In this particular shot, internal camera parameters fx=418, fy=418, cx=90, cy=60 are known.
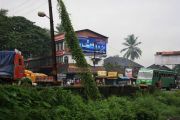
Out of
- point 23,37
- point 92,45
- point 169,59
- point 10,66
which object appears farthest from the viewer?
point 92,45

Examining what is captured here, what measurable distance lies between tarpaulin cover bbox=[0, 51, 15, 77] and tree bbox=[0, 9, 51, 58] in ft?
131

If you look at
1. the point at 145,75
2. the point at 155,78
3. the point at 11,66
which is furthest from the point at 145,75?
the point at 11,66

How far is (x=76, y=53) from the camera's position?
16.6 meters

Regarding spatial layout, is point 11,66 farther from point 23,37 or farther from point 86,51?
point 86,51

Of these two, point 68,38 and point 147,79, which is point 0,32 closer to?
point 147,79

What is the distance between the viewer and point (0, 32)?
212 feet

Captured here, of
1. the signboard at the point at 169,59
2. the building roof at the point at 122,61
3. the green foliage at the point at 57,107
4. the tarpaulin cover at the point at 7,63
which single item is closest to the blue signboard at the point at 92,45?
the signboard at the point at 169,59

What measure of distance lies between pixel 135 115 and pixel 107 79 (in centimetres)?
5333

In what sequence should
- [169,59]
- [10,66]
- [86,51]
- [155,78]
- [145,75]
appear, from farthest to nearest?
[86,51] < [169,59] < [145,75] < [155,78] < [10,66]

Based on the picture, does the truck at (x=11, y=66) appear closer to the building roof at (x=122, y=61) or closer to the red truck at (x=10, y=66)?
the red truck at (x=10, y=66)

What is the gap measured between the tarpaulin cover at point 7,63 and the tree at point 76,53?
28.1 feet

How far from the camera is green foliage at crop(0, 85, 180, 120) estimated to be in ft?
28.4

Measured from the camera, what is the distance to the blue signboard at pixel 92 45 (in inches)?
2956

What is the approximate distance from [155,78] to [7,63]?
1325 inches
